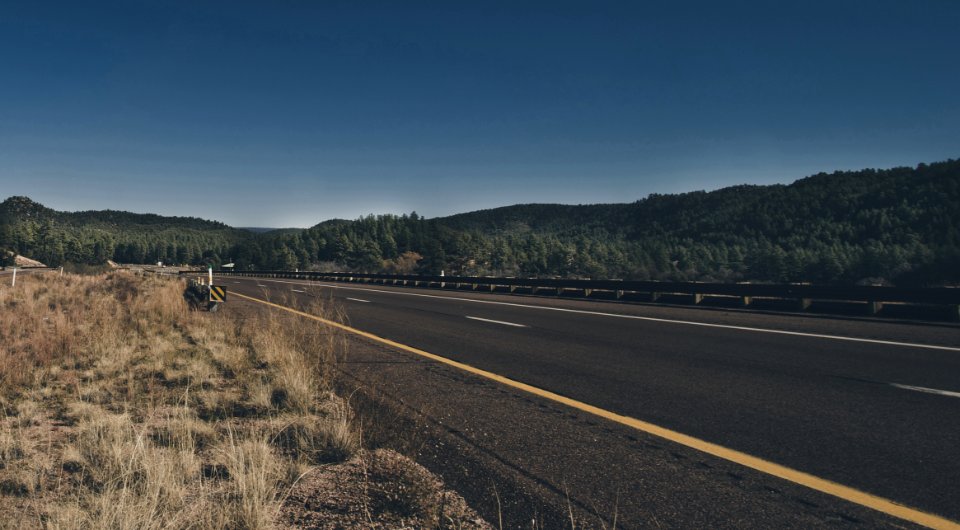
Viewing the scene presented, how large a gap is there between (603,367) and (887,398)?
288 cm

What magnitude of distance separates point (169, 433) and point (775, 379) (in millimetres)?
6066

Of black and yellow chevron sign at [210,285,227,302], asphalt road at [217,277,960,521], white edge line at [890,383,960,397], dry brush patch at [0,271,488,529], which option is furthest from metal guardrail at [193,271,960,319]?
black and yellow chevron sign at [210,285,227,302]

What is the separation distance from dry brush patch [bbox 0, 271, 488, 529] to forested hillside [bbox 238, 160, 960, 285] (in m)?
48.3

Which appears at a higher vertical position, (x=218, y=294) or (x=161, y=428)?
(x=218, y=294)

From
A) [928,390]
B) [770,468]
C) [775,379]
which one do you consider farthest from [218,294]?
[928,390]

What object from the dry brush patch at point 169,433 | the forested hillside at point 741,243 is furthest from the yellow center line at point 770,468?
the forested hillside at point 741,243

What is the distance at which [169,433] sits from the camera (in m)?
4.12

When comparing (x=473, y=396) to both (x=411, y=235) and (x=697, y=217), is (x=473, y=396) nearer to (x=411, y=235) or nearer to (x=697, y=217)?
(x=411, y=235)

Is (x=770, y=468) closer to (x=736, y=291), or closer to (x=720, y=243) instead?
(x=736, y=291)

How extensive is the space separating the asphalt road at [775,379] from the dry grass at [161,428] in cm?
250

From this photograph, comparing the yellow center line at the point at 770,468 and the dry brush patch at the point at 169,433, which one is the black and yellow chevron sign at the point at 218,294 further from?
the yellow center line at the point at 770,468

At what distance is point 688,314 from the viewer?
14.0 metres

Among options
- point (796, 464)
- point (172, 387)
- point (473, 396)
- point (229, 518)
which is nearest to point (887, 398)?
point (796, 464)

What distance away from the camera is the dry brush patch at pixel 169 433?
2.74 metres
